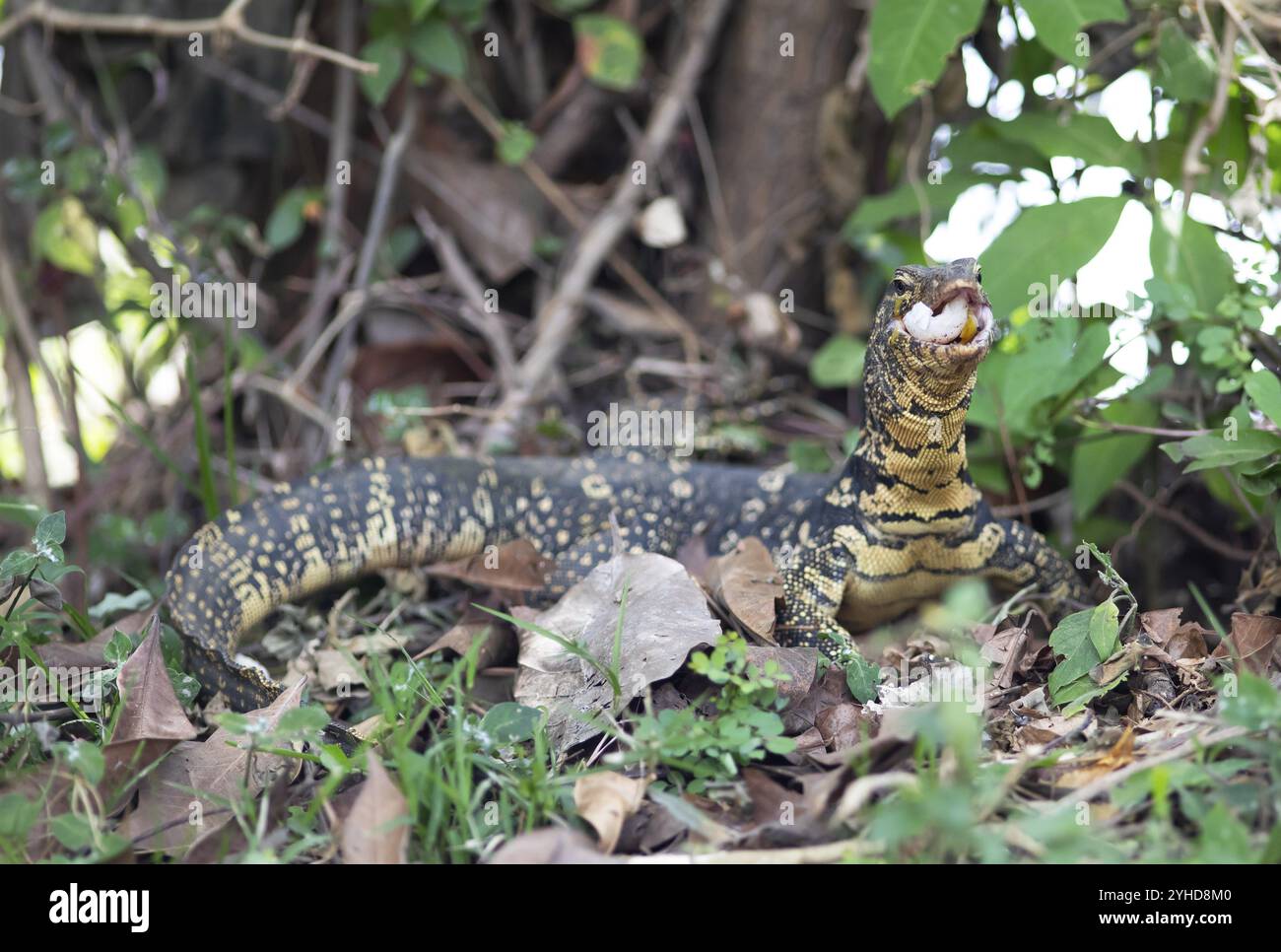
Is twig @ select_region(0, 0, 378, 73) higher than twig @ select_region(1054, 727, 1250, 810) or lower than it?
higher

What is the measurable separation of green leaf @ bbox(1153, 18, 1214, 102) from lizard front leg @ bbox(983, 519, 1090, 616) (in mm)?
2024

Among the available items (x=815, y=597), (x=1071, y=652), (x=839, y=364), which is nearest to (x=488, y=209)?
(x=839, y=364)

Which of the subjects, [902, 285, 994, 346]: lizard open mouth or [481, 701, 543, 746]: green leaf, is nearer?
[481, 701, 543, 746]: green leaf

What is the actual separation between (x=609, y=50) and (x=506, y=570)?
3.36 meters

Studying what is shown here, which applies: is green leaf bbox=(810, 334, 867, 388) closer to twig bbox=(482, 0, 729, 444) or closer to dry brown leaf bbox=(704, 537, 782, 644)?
twig bbox=(482, 0, 729, 444)

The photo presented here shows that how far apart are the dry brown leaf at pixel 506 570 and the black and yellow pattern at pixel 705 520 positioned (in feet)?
0.43

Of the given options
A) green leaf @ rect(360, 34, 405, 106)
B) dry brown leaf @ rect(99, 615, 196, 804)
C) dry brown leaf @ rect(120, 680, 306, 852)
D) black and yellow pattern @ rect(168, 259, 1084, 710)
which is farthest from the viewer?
green leaf @ rect(360, 34, 405, 106)

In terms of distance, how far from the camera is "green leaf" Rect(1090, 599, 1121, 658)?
11.8 ft

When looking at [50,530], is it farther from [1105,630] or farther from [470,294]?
[470,294]

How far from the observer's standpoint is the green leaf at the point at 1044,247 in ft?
15.6

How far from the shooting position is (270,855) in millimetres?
2848

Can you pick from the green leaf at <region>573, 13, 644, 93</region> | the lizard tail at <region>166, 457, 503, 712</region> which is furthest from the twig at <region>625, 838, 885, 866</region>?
the green leaf at <region>573, 13, 644, 93</region>

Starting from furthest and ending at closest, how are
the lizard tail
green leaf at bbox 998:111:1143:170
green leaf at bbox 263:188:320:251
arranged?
1. green leaf at bbox 263:188:320:251
2. green leaf at bbox 998:111:1143:170
3. the lizard tail
